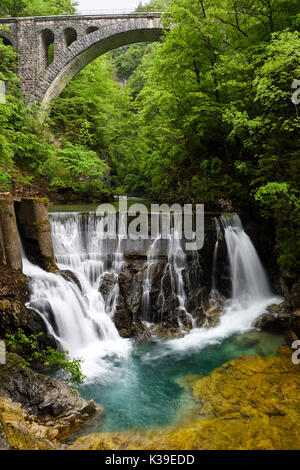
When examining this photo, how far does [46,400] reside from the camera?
4.43 metres

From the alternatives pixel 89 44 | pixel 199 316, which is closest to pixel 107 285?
pixel 199 316

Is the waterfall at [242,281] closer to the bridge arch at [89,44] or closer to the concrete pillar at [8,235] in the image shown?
the concrete pillar at [8,235]

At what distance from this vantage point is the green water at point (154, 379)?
15.5 ft

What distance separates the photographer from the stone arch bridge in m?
18.8

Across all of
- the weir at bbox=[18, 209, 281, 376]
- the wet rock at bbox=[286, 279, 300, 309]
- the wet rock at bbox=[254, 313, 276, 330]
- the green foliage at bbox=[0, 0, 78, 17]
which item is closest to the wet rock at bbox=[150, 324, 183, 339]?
the weir at bbox=[18, 209, 281, 376]

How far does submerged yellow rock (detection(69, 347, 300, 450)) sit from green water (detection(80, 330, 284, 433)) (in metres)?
0.31

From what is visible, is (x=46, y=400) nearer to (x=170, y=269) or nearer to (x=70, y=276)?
(x=70, y=276)

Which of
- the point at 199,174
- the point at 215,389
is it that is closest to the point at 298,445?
the point at 215,389

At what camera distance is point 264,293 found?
9.79m

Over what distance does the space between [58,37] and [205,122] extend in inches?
582

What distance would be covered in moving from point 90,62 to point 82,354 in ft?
74.1

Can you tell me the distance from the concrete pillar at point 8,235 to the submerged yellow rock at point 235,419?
4.55 meters

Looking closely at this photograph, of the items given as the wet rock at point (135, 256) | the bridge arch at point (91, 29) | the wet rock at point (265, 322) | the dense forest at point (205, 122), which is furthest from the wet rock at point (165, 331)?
the bridge arch at point (91, 29)

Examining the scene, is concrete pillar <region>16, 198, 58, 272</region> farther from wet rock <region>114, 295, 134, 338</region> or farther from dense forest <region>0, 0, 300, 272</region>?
wet rock <region>114, 295, 134, 338</region>
